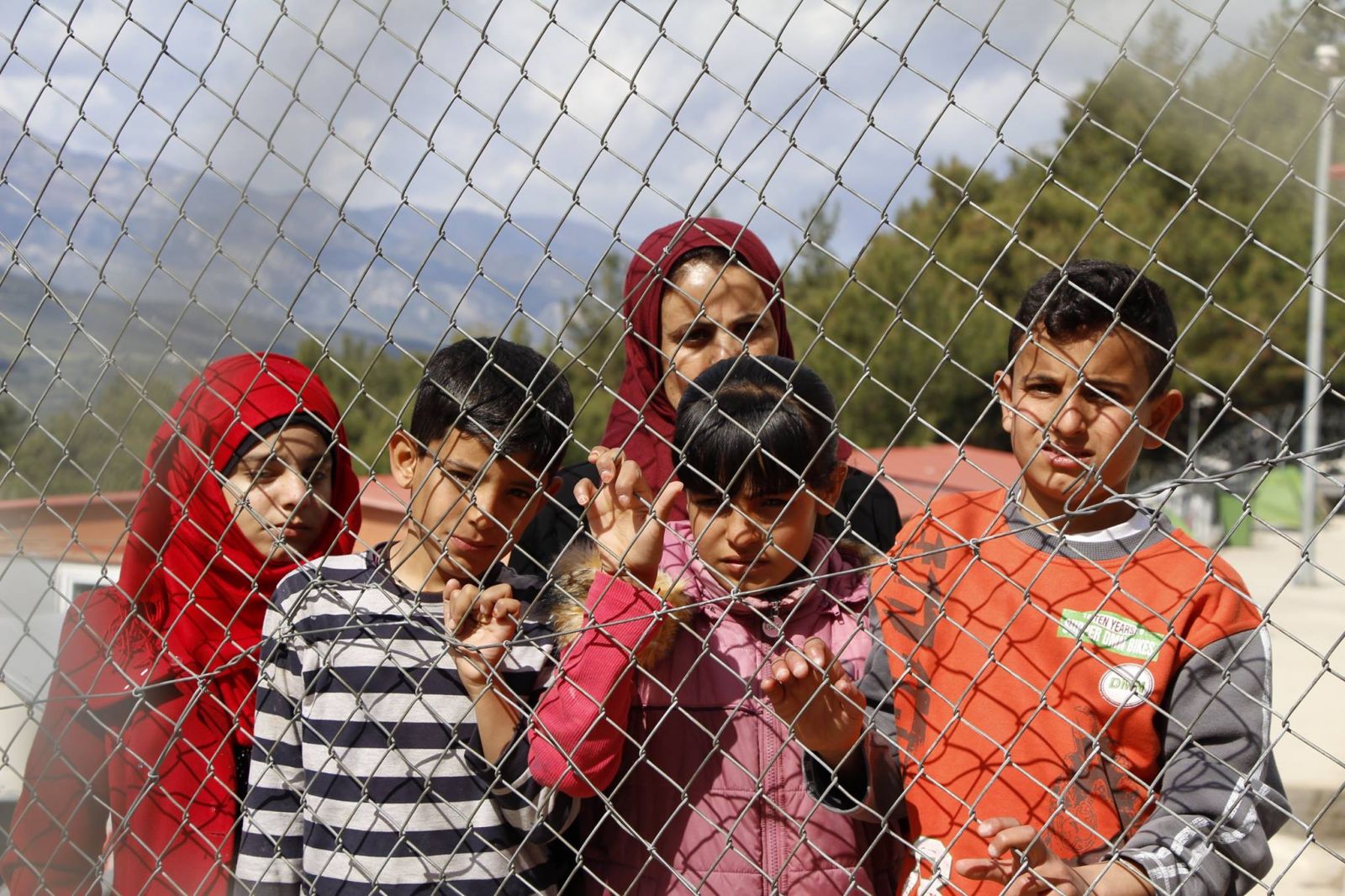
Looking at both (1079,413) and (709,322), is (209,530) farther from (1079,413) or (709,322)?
(1079,413)

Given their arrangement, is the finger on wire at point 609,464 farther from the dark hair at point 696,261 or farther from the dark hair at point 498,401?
the dark hair at point 696,261

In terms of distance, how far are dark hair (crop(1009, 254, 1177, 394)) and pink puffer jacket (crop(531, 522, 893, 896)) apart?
49 centimetres

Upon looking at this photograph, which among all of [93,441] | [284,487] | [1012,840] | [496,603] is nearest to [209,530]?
[284,487]

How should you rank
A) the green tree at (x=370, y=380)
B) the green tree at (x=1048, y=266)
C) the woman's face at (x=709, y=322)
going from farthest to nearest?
the green tree at (x=1048, y=266) → the woman's face at (x=709, y=322) → the green tree at (x=370, y=380)

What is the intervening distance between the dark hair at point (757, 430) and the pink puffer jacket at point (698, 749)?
14 cm

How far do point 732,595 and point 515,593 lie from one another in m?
0.47

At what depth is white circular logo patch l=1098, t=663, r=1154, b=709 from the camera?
1.67 meters

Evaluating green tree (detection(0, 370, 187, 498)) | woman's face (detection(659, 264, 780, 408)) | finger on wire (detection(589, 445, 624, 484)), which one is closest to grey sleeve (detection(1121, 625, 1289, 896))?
finger on wire (detection(589, 445, 624, 484))

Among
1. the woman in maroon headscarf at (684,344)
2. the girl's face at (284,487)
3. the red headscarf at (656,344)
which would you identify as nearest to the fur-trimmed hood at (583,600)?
the woman in maroon headscarf at (684,344)

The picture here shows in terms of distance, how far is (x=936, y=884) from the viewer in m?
1.74

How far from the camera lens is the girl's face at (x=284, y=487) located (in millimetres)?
2299

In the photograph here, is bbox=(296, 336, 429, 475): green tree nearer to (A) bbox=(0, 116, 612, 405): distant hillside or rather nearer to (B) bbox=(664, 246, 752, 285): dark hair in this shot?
(A) bbox=(0, 116, 612, 405): distant hillside

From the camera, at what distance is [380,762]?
6.42ft

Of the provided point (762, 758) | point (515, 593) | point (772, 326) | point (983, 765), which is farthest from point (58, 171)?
point (983, 765)
